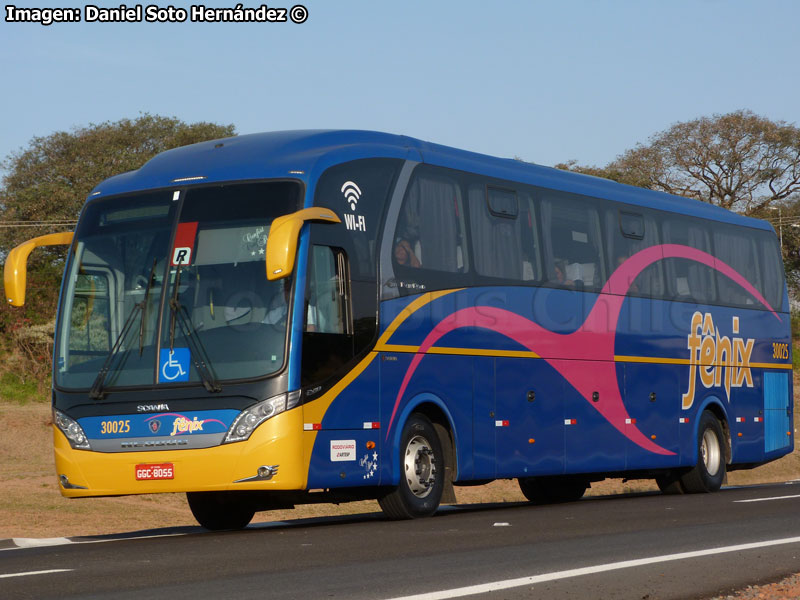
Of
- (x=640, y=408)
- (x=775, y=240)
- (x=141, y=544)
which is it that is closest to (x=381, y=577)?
(x=141, y=544)

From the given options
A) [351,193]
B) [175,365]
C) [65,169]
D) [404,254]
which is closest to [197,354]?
[175,365]

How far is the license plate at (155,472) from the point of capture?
12.7 meters

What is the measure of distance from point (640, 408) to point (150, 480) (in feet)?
28.7

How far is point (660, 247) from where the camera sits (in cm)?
1997

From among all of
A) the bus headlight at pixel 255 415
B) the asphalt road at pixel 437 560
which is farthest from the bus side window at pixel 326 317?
the asphalt road at pixel 437 560

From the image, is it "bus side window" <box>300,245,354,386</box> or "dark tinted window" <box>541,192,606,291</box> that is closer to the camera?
"bus side window" <box>300,245,354,386</box>

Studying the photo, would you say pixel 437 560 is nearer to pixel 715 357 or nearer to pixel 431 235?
pixel 431 235

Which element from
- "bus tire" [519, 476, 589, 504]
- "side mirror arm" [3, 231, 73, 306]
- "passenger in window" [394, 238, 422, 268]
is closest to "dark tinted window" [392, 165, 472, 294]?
"passenger in window" [394, 238, 422, 268]

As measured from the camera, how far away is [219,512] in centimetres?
1492

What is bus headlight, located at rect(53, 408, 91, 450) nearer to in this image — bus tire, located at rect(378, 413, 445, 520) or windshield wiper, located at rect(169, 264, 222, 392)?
windshield wiper, located at rect(169, 264, 222, 392)

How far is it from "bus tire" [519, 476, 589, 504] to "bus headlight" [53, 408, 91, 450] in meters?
8.85

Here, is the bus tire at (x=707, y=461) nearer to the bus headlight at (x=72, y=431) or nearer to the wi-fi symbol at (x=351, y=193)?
the wi-fi symbol at (x=351, y=193)

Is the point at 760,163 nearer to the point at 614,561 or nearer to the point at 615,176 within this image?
the point at 615,176

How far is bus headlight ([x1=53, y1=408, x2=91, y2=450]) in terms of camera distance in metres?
13.2
